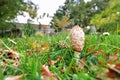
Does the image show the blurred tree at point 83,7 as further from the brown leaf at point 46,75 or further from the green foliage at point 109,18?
the brown leaf at point 46,75

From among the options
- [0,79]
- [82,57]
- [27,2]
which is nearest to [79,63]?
[82,57]

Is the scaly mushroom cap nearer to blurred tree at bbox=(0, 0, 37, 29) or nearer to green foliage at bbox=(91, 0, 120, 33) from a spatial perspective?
green foliage at bbox=(91, 0, 120, 33)

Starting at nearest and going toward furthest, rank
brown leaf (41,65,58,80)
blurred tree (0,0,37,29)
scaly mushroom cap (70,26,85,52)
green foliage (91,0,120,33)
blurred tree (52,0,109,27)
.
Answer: brown leaf (41,65,58,80), scaly mushroom cap (70,26,85,52), green foliage (91,0,120,33), blurred tree (0,0,37,29), blurred tree (52,0,109,27)

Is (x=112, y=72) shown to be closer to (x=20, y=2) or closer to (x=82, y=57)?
(x=82, y=57)

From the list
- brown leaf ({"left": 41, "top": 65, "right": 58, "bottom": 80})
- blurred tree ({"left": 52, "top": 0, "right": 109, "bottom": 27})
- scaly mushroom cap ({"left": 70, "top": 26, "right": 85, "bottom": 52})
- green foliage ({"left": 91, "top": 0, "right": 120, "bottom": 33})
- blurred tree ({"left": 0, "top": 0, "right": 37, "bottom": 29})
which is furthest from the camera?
blurred tree ({"left": 52, "top": 0, "right": 109, "bottom": 27})

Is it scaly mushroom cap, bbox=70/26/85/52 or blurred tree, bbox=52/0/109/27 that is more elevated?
blurred tree, bbox=52/0/109/27

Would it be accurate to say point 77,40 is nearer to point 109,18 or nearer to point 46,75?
point 46,75

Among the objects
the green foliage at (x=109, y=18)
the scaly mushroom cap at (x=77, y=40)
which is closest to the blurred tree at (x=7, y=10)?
the green foliage at (x=109, y=18)

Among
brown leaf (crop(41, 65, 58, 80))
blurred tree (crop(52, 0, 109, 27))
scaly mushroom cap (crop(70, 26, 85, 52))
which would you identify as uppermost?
blurred tree (crop(52, 0, 109, 27))

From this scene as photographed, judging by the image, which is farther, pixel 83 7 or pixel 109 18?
pixel 83 7

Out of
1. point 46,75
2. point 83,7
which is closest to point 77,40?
point 46,75

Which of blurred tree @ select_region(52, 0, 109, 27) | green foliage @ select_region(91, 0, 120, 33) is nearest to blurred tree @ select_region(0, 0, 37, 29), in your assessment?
green foliage @ select_region(91, 0, 120, 33)
